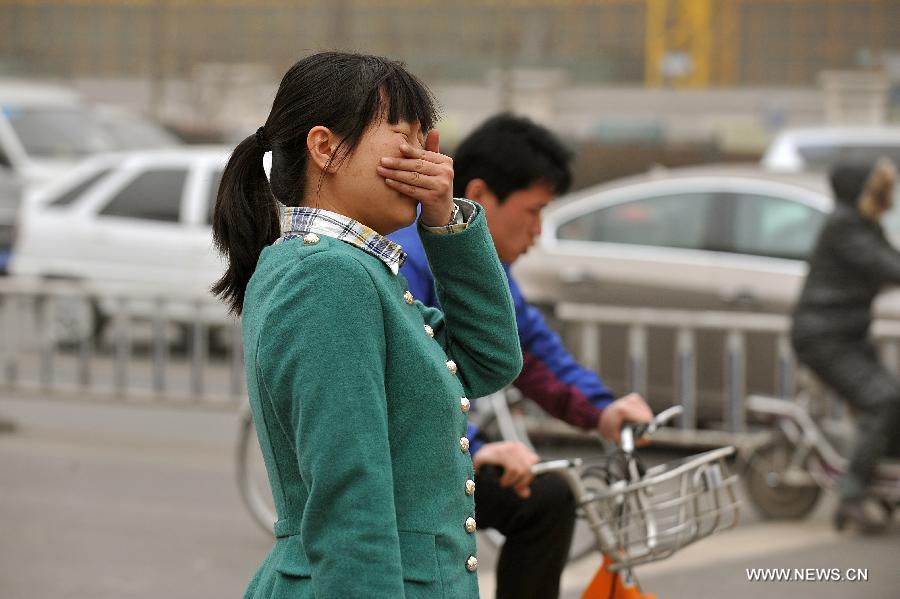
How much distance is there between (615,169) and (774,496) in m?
21.7

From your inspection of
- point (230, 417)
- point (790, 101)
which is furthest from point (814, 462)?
point (790, 101)

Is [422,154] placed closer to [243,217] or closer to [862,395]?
[243,217]

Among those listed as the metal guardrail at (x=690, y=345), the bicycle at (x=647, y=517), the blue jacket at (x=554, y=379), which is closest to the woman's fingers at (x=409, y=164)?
the bicycle at (x=647, y=517)

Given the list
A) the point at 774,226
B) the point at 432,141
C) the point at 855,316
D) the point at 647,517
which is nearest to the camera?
the point at 432,141

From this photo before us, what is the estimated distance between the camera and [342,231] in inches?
91.4

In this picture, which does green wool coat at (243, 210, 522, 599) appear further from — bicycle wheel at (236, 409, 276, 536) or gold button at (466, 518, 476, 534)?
bicycle wheel at (236, 409, 276, 536)

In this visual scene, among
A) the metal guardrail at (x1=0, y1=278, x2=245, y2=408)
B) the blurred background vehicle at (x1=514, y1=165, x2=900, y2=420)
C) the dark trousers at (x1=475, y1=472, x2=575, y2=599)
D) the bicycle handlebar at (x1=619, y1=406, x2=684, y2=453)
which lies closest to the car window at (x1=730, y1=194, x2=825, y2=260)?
the blurred background vehicle at (x1=514, y1=165, x2=900, y2=420)

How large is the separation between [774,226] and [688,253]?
512mm

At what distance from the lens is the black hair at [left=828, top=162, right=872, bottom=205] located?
688 cm

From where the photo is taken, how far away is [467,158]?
407 cm

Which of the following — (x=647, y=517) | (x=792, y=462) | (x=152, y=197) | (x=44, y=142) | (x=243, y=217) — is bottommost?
(x=792, y=462)

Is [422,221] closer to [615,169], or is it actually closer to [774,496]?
[774,496]

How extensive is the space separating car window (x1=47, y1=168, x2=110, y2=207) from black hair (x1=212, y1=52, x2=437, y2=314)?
35.6 ft

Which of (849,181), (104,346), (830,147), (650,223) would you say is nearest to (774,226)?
(650,223)
